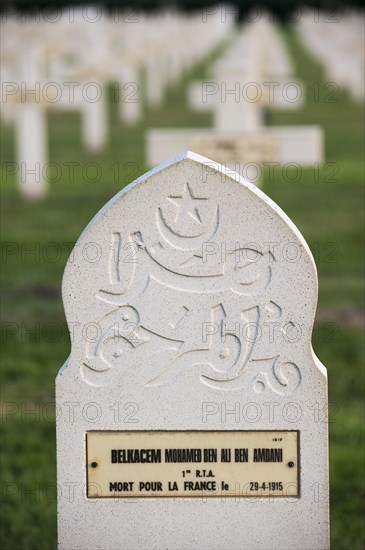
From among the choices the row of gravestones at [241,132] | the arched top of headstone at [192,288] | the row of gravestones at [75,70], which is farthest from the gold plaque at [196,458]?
the row of gravestones at [75,70]

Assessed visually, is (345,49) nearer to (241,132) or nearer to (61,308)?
(241,132)

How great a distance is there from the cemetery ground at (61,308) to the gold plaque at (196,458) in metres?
1.06

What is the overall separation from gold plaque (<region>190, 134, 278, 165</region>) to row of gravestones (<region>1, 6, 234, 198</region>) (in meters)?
5.81

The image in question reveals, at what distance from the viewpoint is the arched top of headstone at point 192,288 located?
330 centimetres

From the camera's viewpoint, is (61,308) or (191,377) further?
(61,308)

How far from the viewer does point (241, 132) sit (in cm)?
834

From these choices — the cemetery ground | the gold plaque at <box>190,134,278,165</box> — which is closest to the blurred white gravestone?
the cemetery ground

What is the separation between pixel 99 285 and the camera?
11.0 ft

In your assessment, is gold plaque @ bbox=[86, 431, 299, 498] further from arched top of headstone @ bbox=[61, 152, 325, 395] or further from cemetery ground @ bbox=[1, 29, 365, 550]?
cemetery ground @ bbox=[1, 29, 365, 550]

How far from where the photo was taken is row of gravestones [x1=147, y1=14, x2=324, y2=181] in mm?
7152

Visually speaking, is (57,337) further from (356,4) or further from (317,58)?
(356,4)

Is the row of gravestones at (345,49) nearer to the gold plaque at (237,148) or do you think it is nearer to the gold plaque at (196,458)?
the gold plaque at (237,148)

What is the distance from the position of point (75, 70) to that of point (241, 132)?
9.75 metres

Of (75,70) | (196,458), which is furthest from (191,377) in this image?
(75,70)
